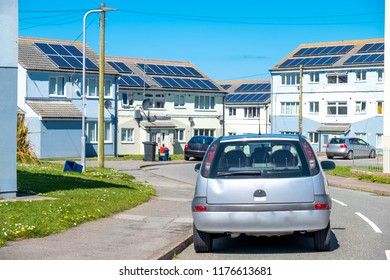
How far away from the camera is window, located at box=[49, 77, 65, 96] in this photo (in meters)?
51.8

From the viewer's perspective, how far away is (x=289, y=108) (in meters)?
78.7

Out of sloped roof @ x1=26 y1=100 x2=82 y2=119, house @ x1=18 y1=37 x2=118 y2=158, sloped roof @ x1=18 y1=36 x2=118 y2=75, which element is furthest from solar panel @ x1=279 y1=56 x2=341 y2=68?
sloped roof @ x1=26 y1=100 x2=82 y2=119

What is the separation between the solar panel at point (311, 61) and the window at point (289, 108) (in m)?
4.09

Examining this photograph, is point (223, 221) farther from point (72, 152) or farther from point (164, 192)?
point (72, 152)

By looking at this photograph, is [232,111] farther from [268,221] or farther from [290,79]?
[268,221]

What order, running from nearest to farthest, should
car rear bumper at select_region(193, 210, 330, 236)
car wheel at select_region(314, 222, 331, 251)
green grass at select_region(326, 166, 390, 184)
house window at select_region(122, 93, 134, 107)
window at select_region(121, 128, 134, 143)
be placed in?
1. car rear bumper at select_region(193, 210, 330, 236)
2. car wheel at select_region(314, 222, 331, 251)
3. green grass at select_region(326, 166, 390, 184)
4. window at select_region(121, 128, 134, 143)
5. house window at select_region(122, 93, 134, 107)

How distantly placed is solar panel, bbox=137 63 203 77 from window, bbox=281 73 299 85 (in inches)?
368

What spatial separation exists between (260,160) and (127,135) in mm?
52109

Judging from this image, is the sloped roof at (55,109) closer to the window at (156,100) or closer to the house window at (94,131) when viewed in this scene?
the house window at (94,131)

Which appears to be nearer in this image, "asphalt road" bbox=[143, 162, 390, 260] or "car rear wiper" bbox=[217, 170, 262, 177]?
"car rear wiper" bbox=[217, 170, 262, 177]

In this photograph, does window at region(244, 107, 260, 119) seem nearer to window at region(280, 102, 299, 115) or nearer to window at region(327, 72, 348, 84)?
window at region(280, 102, 299, 115)

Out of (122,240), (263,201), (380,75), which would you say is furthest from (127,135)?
(263,201)
